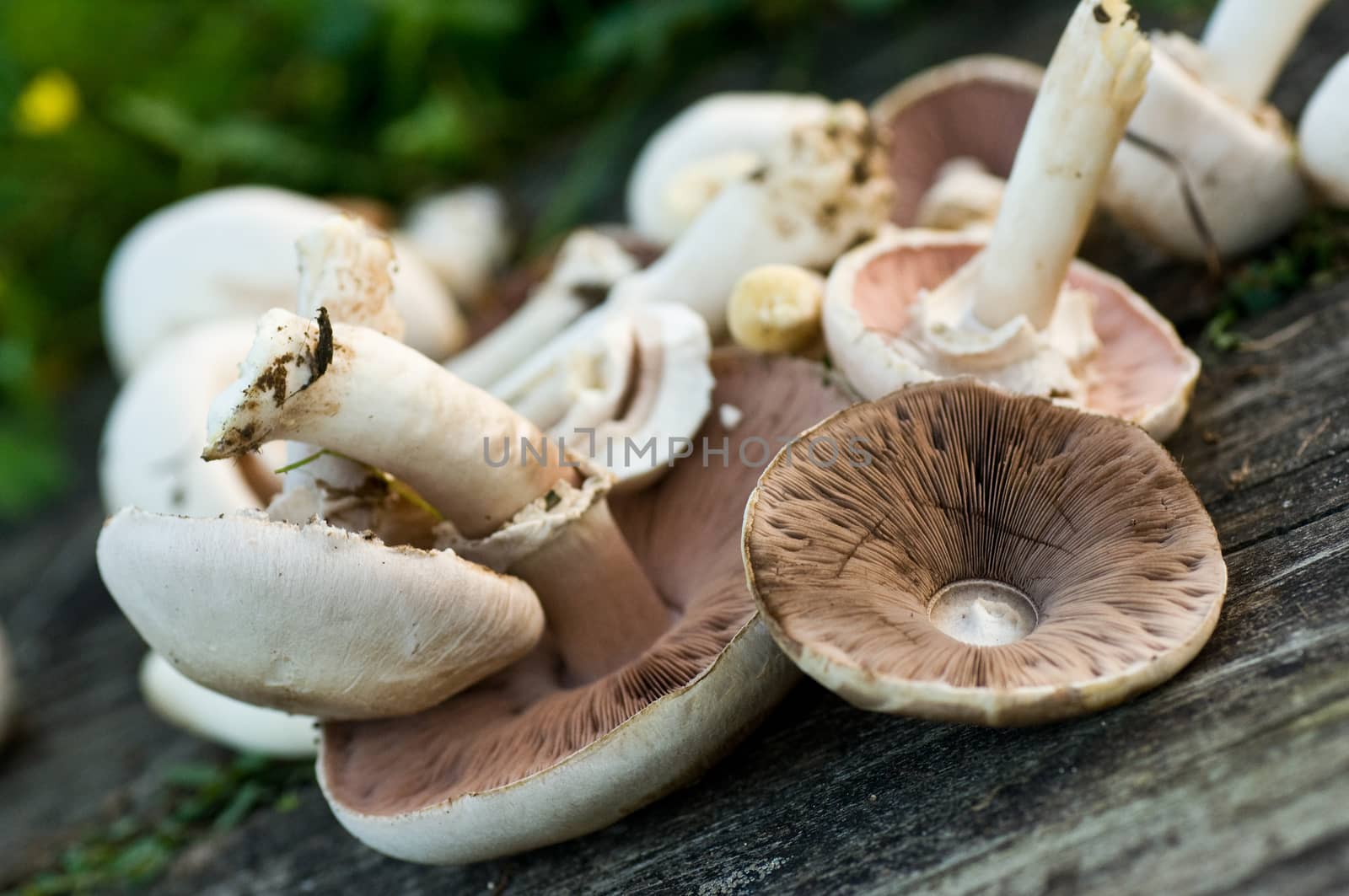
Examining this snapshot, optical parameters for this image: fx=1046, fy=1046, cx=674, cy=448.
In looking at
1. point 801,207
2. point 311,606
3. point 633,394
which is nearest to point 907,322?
point 801,207

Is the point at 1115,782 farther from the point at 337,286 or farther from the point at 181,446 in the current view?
the point at 181,446

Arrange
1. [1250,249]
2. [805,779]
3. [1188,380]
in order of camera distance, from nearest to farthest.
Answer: [805,779], [1188,380], [1250,249]

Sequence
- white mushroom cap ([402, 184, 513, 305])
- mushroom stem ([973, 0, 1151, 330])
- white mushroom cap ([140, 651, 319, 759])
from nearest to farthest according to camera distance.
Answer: mushroom stem ([973, 0, 1151, 330])
white mushroom cap ([140, 651, 319, 759])
white mushroom cap ([402, 184, 513, 305])

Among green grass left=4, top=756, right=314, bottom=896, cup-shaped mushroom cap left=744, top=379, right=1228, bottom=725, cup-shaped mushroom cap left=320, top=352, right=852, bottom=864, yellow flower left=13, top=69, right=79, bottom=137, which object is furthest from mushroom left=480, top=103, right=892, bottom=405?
yellow flower left=13, top=69, right=79, bottom=137

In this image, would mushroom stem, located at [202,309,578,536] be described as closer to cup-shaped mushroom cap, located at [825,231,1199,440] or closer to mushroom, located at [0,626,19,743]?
cup-shaped mushroom cap, located at [825,231,1199,440]

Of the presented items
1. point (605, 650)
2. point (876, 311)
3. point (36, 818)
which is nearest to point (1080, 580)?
point (876, 311)

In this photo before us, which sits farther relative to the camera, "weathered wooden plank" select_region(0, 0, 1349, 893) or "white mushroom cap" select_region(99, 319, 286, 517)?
"white mushroom cap" select_region(99, 319, 286, 517)

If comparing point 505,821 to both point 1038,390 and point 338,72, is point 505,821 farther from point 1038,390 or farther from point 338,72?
point 338,72
